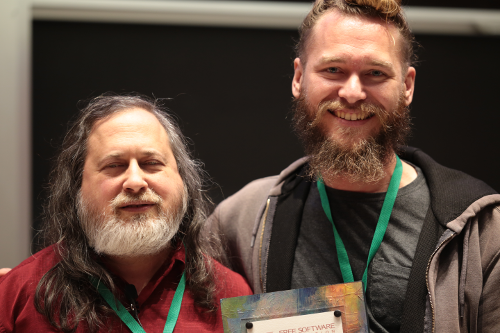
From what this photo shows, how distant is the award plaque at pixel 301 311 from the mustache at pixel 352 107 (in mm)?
689

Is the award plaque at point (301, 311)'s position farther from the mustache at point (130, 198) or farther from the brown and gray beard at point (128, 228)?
the mustache at point (130, 198)

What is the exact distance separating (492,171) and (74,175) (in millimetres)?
2576

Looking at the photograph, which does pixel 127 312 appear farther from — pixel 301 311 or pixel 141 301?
pixel 301 311

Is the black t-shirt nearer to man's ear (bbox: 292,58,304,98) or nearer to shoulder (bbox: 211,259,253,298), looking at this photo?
shoulder (bbox: 211,259,253,298)

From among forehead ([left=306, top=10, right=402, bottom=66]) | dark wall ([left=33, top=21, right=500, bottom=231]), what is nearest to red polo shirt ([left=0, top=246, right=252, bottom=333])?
dark wall ([left=33, top=21, right=500, bottom=231])

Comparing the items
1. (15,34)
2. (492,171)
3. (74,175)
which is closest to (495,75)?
(492,171)

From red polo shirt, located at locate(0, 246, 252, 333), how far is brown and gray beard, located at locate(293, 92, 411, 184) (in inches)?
25.8

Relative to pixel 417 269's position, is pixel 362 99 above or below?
above

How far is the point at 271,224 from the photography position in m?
1.94

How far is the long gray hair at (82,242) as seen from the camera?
1.55 metres

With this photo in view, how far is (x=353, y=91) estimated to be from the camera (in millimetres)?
1740

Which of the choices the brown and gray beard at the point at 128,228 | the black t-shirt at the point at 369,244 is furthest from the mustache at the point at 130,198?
the black t-shirt at the point at 369,244

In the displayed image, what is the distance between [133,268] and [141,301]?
142mm

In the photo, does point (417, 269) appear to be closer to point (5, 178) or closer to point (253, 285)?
point (253, 285)
